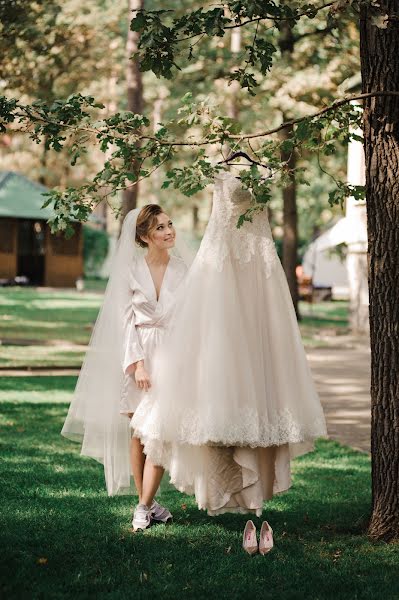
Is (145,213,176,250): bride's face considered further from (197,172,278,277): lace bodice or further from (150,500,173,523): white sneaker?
(150,500,173,523): white sneaker

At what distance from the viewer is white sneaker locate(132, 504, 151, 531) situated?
5.89 metres

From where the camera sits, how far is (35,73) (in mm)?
22281

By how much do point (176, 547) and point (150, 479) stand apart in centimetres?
56

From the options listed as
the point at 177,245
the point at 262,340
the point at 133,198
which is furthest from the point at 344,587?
the point at 133,198

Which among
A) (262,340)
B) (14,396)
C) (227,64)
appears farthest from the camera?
(227,64)

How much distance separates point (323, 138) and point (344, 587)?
111 inches

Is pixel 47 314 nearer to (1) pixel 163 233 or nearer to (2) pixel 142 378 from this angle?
(1) pixel 163 233

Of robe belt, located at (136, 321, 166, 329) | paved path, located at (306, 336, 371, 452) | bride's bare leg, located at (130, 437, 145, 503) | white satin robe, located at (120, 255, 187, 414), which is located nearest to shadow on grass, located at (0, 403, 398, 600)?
bride's bare leg, located at (130, 437, 145, 503)

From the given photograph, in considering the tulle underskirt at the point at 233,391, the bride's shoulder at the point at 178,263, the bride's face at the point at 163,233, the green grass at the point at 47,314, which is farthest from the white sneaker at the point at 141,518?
the green grass at the point at 47,314

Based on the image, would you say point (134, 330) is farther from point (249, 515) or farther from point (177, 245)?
point (249, 515)

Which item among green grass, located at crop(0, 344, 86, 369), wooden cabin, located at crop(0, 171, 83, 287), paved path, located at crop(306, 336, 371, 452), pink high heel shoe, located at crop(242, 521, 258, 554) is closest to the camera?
pink high heel shoe, located at crop(242, 521, 258, 554)

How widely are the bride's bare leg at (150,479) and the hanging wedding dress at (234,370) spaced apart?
20cm

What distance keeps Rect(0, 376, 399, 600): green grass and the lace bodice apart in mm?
1597

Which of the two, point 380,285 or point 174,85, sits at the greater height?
point 174,85
